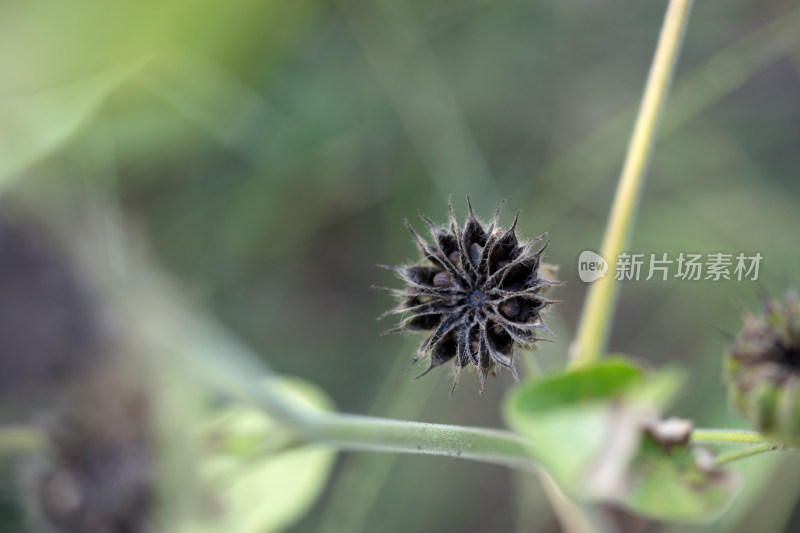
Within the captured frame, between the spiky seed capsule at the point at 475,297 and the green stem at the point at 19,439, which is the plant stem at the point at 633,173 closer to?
the spiky seed capsule at the point at 475,297

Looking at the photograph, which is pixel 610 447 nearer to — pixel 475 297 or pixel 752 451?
pixel 752 451

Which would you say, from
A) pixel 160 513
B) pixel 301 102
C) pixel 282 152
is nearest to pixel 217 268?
pixel 282 152

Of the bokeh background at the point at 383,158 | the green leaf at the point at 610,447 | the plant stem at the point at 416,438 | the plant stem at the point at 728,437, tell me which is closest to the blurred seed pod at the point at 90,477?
the bokeh background at the point at 383,158

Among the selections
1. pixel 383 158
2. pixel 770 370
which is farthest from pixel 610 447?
pixel 383 158

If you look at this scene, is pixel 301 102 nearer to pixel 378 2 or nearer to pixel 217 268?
pixel 378 2

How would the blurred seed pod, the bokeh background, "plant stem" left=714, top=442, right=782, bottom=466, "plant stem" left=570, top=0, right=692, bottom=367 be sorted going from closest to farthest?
"plant stem" left=714, top=442, right=782, bottom=466, "plant stem" left=570, top=0, right=692, bottom=367, the blurred seed pod, the bokeh background

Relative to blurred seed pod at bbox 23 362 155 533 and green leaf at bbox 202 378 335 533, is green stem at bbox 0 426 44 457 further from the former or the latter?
green leaf at bbox 202 378 335 533

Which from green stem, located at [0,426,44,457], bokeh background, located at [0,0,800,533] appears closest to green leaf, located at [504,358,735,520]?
bokeh background, located at [0,0,800,533]
